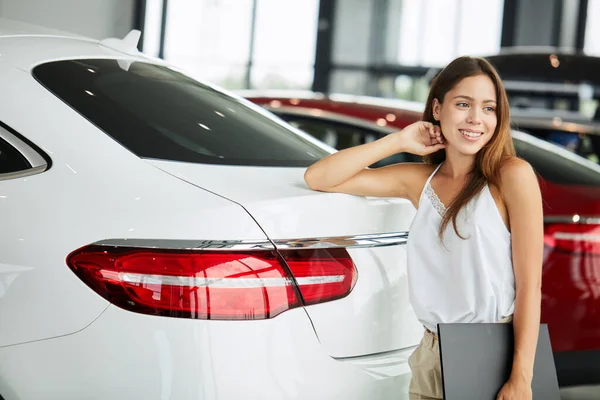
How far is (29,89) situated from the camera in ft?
6.89

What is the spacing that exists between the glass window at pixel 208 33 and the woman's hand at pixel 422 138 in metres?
13.7

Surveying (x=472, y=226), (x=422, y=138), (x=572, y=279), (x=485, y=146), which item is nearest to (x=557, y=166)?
(x=572, y=279)

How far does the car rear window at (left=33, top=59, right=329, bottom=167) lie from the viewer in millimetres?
2121

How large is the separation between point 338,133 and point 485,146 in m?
2.39

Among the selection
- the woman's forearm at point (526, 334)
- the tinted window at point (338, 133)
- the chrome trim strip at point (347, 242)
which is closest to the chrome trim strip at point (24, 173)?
the chrome trim strip at point (347, 242)

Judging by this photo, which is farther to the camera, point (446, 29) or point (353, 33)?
point (353, 33)

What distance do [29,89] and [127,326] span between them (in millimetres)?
689

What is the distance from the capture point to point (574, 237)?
3.12 metres

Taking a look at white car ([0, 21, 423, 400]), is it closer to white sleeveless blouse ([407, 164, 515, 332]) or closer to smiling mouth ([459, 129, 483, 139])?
white sleeveless blouse ([407, 164, 515, 332])

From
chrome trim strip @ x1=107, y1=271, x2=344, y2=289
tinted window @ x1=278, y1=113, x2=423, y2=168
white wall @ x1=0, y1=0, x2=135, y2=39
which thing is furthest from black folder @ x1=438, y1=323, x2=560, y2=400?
white wall @ x1=0, y1=0, x2=135, y2=39

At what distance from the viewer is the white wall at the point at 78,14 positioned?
41.5 feet

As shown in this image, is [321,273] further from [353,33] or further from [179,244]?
[353,33]

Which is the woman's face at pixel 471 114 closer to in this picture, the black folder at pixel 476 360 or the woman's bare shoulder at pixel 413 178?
the woman's bare shoulder at pixel 413 178

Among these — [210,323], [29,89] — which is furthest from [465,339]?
[29,89]
